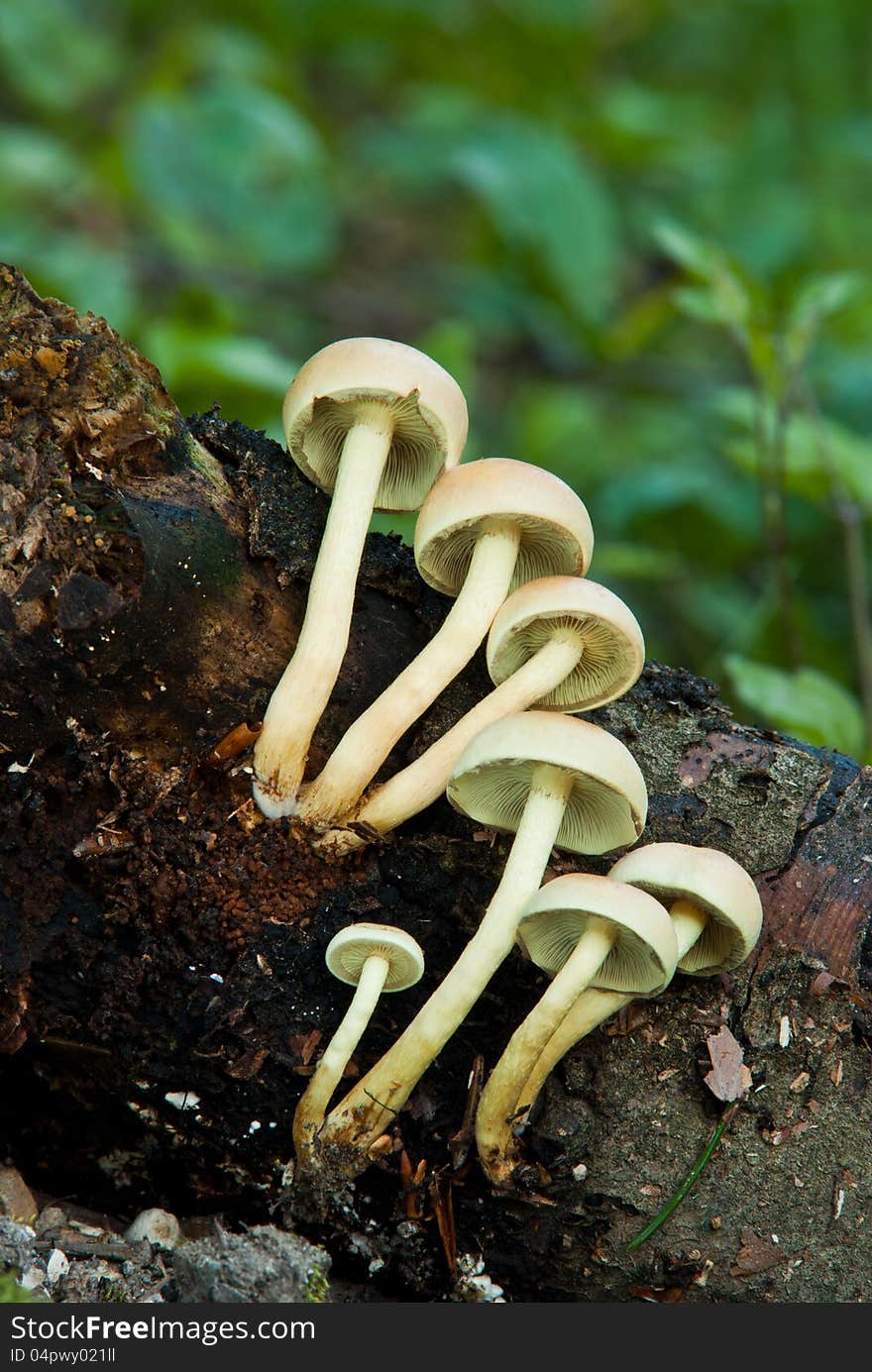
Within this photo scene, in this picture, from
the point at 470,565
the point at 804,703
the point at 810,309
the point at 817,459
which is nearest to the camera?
the point at 470,565

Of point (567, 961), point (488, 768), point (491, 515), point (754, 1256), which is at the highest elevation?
point (491, 515)

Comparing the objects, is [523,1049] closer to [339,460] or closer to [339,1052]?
[339,1052]

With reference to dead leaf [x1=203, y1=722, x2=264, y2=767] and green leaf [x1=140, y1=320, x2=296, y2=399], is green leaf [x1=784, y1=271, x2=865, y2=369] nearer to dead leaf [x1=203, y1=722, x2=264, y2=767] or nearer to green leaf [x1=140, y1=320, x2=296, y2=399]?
green leaf [x1=140, y1=320, x2=296, y2=399]

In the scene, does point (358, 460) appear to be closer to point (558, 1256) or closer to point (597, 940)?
point (597, 940)

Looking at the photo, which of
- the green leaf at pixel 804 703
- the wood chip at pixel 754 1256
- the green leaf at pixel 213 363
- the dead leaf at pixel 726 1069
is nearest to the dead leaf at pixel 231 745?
the dead leaf at pixel 726 1069

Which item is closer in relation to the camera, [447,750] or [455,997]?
[455,997]

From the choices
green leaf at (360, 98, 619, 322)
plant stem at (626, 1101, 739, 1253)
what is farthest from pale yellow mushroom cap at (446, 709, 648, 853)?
green leaf at (360, 98, 619, 322)

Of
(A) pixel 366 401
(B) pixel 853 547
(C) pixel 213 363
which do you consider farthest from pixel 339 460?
(B) pixel 853 547

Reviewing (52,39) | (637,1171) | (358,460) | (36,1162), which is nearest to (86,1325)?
(36,1162)
